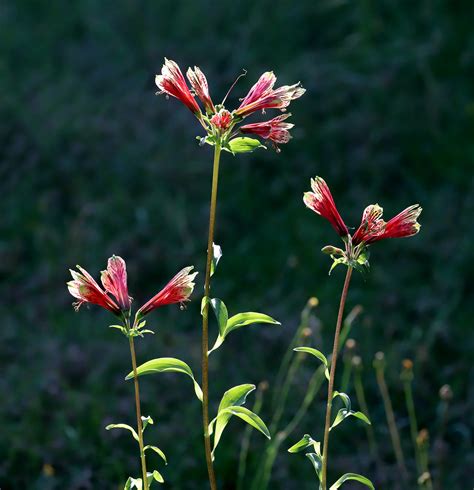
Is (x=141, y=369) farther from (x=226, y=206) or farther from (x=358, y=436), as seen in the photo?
(x=226, y=206)

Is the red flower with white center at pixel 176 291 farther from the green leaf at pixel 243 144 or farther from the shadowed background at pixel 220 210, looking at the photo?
the shadowed background at pixel 220 210

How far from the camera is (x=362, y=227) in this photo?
5.19 ft

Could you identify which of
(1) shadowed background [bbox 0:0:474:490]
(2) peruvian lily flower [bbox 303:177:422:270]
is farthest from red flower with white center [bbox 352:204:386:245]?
(1) shadowed background [bbox 0:0:474:490]

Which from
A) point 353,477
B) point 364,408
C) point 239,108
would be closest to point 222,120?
point 239,108

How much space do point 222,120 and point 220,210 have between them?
269cm

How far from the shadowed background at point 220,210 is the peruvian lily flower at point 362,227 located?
4.74ft

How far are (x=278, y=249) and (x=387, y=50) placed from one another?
56.1 inches

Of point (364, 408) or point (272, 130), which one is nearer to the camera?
point (272, 130)

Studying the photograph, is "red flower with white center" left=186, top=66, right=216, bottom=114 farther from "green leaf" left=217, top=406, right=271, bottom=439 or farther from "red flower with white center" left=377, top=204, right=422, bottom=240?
"green leaf" left=217, top=406, right=271, bottom=439

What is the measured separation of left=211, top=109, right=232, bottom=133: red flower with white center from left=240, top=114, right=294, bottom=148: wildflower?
1.8 inches

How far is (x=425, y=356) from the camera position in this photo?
3.27 metres

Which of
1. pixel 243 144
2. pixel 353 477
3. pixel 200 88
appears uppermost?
pixel 200 88

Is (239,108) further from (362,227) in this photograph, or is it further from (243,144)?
(362,227)

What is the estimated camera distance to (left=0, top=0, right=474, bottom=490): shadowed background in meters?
3.07
